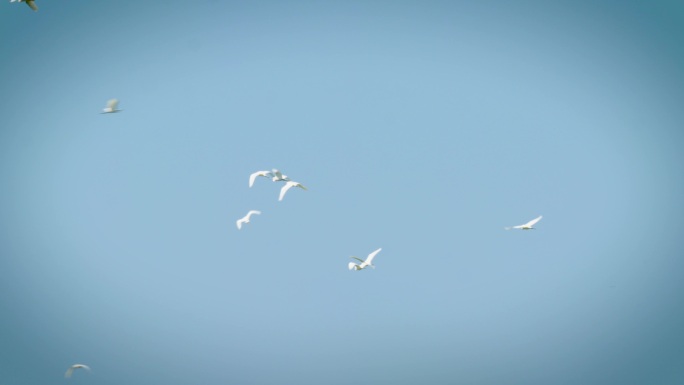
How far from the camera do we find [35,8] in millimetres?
26875

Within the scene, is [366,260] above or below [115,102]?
below

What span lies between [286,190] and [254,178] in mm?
1227

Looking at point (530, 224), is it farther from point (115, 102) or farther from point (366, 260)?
point (115, 102)

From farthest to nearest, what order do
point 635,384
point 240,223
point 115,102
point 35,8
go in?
point 635,384
point 240,223
point 115,102
point 35,8

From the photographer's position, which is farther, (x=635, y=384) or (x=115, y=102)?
(x=635, y=384)

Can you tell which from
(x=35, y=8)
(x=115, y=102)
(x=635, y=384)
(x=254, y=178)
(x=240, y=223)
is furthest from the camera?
(x=635, y=384)

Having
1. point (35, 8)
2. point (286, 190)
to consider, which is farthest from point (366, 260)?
point (35, 8)

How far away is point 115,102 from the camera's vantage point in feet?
111

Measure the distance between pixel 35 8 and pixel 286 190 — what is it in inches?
485

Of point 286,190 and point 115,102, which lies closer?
point 115,102

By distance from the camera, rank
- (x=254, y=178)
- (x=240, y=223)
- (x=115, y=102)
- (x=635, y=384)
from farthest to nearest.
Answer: (x=635, y=384) < (x=240, y=223) < (x=254, y=178) < (x=115, y=102)

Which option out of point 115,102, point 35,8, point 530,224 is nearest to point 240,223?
point 115,102

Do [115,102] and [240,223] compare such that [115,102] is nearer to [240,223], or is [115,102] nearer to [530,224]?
[240,223]

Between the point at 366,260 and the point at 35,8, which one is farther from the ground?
the point at 35,8
